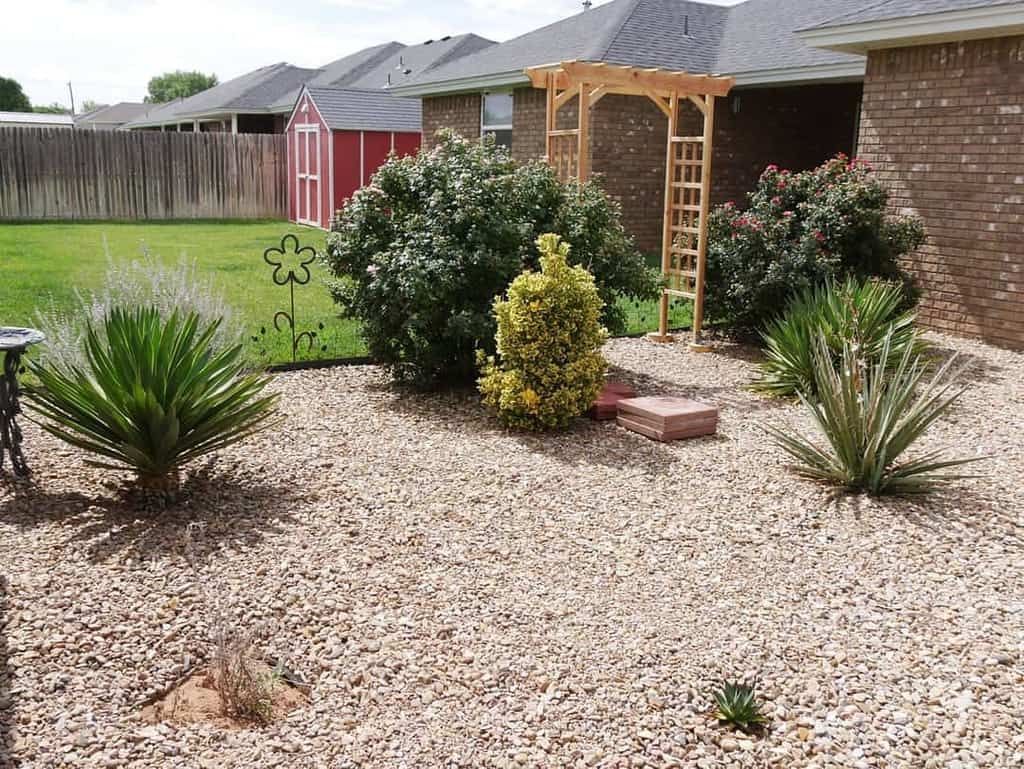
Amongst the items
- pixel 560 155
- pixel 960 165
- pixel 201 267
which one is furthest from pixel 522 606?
pixel 201 267

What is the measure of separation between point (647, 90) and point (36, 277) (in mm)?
8236

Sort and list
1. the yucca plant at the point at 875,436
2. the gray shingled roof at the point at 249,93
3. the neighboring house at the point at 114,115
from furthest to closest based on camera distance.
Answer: the neighboring house at the point at 114,115
the gray shingled roof at the point at 249,93
the yucca plant at the point at 875,436

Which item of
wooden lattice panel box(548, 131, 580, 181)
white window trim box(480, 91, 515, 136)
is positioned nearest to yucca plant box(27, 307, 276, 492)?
wooden lattice panel box(548, 131, 580, 181)

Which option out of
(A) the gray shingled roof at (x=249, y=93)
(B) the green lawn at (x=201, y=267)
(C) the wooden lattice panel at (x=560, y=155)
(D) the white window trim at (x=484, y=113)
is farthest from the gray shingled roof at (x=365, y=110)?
(C) the wooden lattice panel at (x=560, y=155)

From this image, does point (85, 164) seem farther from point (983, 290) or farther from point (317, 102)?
point (983, 290)

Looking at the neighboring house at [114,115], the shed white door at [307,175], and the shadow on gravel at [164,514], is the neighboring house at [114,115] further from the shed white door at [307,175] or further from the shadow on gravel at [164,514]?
the shadow on gravel at [164,514]

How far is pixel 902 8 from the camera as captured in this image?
9641mm

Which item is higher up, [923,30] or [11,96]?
[11,96]

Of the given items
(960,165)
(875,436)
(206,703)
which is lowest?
(206,703)

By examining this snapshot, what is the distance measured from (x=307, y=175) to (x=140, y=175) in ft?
13.9

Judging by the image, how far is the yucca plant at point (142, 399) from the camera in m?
4.48

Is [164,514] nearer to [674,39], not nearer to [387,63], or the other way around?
[674,39]

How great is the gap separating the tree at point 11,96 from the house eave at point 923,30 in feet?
224

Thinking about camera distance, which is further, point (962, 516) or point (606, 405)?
point (606, 405)
